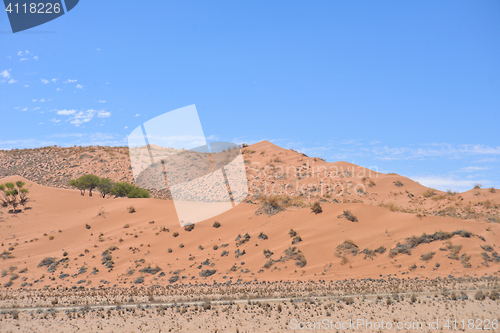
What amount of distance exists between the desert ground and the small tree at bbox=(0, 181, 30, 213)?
1339 mm

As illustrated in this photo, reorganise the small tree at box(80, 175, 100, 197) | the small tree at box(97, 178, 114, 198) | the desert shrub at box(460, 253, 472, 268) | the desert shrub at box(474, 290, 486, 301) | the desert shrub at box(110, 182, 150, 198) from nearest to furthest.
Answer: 1. the desert shrub at box(474, 290, 486, 301)
2. the desert shrub at box(460, 253, 472, 268)
3. the small tree at box(80, 175, 100, 197)
4. the small tree at box(97, 178, 114, 198)
5. the desert shrub at box(110, 182, 150, 198)

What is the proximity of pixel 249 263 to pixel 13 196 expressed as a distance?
116 ft

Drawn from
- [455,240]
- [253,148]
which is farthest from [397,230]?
[253,148]

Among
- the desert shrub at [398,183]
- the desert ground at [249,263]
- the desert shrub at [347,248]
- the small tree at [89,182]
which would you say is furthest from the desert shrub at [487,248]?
the small tree at [89,182]

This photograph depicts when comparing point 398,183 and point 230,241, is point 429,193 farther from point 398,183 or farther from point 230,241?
point 230,241

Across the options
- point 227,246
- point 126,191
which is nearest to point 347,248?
point 227,246

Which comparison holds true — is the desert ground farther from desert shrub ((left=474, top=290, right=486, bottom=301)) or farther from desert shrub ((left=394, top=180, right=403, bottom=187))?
desert shrub ((left=394, top=180, right=403, bottom=187))

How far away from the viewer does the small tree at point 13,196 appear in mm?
44781

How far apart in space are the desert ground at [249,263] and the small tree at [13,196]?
1339 millimetres

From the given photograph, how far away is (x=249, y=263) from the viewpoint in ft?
90.0

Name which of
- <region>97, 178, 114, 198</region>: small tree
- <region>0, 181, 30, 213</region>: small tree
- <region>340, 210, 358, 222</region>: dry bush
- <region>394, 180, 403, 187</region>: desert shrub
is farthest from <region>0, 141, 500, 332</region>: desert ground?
<region>97, 178, 114, 198</region>: small tree

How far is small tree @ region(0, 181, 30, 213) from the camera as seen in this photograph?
147ft

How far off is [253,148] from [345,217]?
45112mm

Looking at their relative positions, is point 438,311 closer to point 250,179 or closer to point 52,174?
point 250,179
